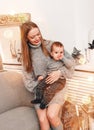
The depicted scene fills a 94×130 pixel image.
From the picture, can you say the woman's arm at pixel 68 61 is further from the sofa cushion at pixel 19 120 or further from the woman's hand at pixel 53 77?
the sofa cushion at pixel 19 120

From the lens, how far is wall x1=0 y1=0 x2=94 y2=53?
2270 millimetres

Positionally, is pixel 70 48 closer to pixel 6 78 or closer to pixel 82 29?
pixel 82 29

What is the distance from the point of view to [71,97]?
2291 millimetres

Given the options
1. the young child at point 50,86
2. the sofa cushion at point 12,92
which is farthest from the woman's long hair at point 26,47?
the sofa cushion at point 12,92

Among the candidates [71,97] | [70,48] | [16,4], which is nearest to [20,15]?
[16,4]

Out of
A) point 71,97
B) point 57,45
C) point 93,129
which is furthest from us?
point 71,97

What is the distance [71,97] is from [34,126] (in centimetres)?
59

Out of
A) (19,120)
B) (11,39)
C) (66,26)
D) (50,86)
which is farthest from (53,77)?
(11,39)

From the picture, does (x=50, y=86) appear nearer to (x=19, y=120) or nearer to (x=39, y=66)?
(x=39, y=66)

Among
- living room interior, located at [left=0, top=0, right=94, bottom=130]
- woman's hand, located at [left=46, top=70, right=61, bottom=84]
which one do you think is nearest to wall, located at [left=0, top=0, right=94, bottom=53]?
living room interior, located at [left=0, top=0, right=94, bottom=130]

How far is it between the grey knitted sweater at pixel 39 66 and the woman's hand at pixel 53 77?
0.05 m

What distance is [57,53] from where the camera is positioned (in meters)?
1.86

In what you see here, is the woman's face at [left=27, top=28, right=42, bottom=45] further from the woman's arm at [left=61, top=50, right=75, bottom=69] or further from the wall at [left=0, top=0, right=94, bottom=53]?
the wall at [left=0, top=0, right=94, bottom=53]

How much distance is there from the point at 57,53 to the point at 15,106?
2.06 feet
